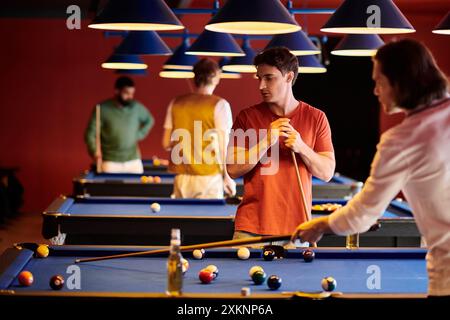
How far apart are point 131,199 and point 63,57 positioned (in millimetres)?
6280

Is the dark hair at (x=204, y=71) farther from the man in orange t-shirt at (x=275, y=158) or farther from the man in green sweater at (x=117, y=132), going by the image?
the man in green sweater at (x=117, y=132)

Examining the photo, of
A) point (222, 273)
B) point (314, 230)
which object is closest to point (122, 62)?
point (222, 273)

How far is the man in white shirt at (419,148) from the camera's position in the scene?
2.62m

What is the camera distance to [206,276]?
3.28 metres

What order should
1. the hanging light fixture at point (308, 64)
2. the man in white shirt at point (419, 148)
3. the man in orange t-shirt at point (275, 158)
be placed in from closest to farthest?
the man in white shirt at point (419, 148) < the man in orange t-shirt at point (275, 158) < the hanging light fixture at point (308, 64)

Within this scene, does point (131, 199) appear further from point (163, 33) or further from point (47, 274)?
point (163, 33)

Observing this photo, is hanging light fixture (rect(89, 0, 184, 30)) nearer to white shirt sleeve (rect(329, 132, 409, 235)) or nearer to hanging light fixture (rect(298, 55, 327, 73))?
white shirt sleeve (rect(329, 132, 409, 235))

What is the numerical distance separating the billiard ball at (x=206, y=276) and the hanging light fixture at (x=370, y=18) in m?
1.27

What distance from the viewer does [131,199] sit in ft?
20.1

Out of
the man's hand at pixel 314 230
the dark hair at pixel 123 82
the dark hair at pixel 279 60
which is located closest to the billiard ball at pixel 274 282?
the man's hand at pixel 314 230

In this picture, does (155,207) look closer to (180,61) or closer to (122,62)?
(122,62)

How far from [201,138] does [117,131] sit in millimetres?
2932

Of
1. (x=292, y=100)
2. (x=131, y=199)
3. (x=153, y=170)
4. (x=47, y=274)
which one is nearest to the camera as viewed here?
(x=47, y=274)
